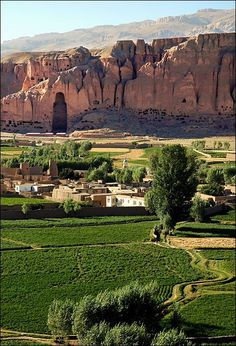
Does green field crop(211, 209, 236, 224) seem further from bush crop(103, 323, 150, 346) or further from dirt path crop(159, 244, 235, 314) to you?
bush crop(103, 323, 150, 346)

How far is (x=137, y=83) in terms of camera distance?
4166 inches

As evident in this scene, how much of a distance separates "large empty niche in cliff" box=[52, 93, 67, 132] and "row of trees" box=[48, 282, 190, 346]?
8687 cm

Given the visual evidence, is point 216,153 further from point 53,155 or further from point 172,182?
point 172,182

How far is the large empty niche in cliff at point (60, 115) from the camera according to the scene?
364ft

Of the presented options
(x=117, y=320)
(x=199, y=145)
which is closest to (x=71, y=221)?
(x=117, y=320)

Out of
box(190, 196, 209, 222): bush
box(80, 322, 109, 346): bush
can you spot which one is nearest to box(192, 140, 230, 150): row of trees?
box(190, 196, 209, 222): bush

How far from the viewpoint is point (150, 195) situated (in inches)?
1640

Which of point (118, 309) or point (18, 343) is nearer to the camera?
point (118, 309)

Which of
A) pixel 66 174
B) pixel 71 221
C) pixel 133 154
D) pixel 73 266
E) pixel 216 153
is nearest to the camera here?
pixel 73 266

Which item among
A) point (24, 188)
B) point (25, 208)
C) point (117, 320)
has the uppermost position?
point (25, 208)

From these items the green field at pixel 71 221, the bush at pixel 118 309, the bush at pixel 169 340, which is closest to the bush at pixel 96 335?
the bush at pixel 118 309

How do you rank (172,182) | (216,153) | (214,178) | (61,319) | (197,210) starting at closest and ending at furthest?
(61,319) < (172,182) < (197,210) < (214,178) < (216,153)

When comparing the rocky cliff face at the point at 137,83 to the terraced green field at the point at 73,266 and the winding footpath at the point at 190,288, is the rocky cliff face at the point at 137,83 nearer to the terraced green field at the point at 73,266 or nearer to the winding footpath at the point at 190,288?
the terraced green field at the point at 73,266

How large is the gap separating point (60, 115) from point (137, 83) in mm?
13744
